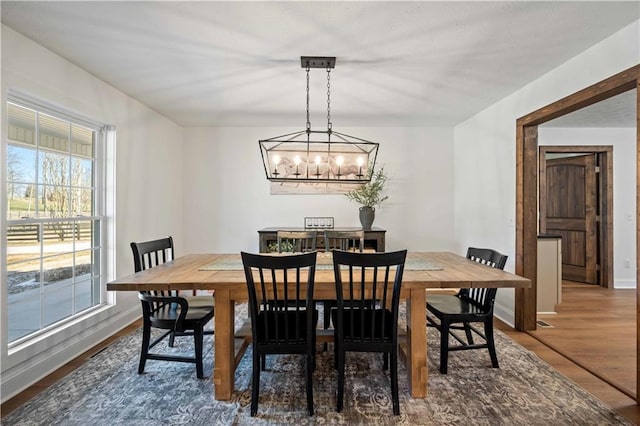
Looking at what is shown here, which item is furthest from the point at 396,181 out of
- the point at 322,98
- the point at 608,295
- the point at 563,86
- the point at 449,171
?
the point at 608,295

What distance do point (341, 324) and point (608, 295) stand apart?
470 centimetres

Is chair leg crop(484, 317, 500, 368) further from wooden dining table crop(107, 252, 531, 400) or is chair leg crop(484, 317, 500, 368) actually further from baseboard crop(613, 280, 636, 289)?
baseboard crop(613, 280, 636, 289)

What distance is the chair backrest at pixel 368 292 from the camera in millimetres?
1816

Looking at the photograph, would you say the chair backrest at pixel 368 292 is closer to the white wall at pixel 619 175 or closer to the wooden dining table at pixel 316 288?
the wooden dining table at pixel 316 288

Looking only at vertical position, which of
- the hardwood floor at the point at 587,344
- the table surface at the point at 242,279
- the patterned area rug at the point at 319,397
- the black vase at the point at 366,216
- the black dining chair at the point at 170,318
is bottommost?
Answer: the patterned area rug at the point at 319,397

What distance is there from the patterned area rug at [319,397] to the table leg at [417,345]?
0.08 meters

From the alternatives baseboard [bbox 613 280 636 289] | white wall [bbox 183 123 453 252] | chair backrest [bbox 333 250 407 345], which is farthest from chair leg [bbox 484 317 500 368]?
baseboard [bbox 613 280 636 289]

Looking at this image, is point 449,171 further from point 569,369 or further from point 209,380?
point 209,380

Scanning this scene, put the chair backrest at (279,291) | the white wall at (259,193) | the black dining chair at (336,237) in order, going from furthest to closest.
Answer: the white wall at (259,193)
the black dining chair at (336,237)
the chair backrest at (279,291)

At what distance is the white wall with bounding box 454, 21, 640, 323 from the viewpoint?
2.26 m

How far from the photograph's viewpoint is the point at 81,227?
2.93 meters

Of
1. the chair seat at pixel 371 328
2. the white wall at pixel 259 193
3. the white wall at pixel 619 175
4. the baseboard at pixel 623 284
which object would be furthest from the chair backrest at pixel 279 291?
A: the baseboard at pixel 623 284

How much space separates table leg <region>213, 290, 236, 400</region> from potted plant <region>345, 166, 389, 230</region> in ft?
8.41

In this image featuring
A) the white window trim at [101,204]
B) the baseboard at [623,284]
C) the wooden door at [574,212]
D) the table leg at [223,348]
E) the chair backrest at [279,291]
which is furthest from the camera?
the wooden door at [574,212]
